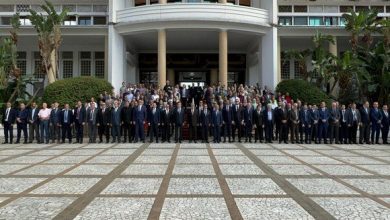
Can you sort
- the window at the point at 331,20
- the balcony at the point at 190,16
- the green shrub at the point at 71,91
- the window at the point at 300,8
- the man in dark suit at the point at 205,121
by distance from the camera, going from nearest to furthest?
1. the man in dark suit at the point at 205,121
2. the green shrub at the point at 71,91
3. the balcony at the point at 190,16
4. the window at the point at 331,20
5. the window at the point at 300,8

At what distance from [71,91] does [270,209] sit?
16781mm

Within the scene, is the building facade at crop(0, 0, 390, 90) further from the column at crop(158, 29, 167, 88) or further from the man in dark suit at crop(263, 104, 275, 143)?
the man in dark suit at crop(263, 104, 275, 143)

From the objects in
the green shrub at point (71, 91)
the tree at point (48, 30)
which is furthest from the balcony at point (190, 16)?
the green shrub at point (71, 91)

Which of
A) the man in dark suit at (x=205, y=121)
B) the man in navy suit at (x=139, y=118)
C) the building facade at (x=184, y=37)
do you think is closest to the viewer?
the man in navy suit at (x=139, y=118)

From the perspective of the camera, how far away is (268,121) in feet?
55.9

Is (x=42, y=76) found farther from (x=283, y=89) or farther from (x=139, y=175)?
(x=139, y=175)

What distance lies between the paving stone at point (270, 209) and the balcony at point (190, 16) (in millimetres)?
19534

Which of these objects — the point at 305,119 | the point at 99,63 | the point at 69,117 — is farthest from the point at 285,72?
the point at 69,117

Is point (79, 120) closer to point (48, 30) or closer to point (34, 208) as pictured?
point (34, 208)

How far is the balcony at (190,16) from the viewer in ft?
82.4

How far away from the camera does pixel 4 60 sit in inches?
1009

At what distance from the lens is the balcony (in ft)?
82.4

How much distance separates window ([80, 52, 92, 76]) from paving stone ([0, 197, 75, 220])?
26.7 metres

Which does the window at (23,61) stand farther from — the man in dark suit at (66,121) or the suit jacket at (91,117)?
the suit jacket at (91,117)
